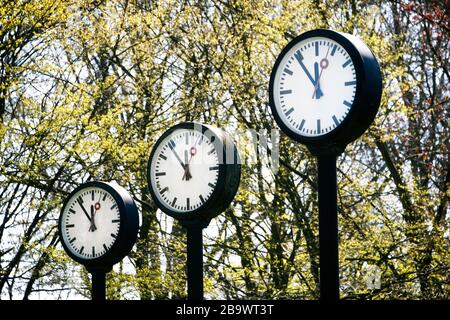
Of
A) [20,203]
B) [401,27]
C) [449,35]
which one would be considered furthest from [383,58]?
[20,203]

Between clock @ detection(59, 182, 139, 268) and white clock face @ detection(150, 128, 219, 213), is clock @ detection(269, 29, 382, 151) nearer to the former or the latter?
white clock face @ detection(150, 128, 219, 213)

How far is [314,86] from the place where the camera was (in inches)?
202

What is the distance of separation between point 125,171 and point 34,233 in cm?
151

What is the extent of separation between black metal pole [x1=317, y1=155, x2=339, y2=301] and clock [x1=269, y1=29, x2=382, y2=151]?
0.50ft

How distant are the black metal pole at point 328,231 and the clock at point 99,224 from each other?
1.91 meters

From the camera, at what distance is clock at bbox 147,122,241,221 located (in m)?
Answer: 5.80

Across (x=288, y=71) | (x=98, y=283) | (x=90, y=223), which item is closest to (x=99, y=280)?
(x=98, y=283)

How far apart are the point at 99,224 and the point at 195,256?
89 centimetres

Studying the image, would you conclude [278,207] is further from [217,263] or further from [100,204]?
[100,204]

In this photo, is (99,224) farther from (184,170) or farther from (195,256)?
(184,170)

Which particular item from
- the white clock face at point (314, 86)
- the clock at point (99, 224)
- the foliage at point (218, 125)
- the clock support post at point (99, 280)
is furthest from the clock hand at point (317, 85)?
the foliage at point (218, 125)

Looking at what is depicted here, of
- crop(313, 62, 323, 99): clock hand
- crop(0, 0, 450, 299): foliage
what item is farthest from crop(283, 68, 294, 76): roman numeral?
crop(0, 0, 450, 299): foliage

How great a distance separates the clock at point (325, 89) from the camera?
16.3 feet

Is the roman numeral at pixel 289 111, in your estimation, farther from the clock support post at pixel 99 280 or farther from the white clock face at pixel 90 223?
the clock support post at pixel 99 280
